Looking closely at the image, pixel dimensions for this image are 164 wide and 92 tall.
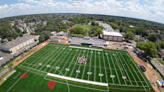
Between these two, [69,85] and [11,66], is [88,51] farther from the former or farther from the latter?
[11,66]

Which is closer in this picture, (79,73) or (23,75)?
(23,75)

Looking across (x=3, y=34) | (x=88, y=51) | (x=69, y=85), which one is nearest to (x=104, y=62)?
(x=88, y=51)

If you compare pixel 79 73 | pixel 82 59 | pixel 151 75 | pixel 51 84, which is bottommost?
pixel 51 84

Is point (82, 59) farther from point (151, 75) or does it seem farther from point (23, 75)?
point (151, 75)

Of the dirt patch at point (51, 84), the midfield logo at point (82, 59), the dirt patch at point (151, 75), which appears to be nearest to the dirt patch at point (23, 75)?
the dirt patch at point (51, 84)

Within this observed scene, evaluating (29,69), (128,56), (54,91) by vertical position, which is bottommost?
(54,91)

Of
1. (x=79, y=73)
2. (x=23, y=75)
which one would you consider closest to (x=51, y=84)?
(x=79, y=73)

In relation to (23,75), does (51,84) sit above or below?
below

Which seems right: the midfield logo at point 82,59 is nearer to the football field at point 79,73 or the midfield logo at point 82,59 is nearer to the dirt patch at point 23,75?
the football field at point 79,73
